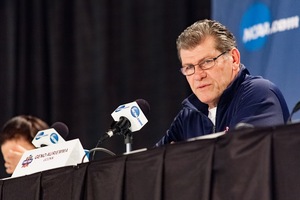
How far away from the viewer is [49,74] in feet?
16.1

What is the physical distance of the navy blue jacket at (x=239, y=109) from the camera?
7.97 feet

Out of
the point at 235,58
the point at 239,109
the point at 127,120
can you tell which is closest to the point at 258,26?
the point at 235,58

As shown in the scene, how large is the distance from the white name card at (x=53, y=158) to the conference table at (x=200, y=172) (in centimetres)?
14

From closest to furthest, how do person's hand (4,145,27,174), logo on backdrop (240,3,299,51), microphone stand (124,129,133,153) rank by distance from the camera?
microphone stand (124,129,133,153) < logo on backdrop (240,3,299,51) < person's hand (4,145,27,174)

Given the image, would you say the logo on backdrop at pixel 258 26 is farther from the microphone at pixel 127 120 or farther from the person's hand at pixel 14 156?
the person's hand at pixel 14 156

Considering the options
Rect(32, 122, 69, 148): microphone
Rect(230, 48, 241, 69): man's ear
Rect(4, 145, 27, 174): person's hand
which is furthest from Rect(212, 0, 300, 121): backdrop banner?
Rect(4, 145, 27, 174): person's hand

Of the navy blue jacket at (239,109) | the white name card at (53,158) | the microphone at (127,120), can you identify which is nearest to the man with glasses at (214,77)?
the navy blue jacket at (239,109)

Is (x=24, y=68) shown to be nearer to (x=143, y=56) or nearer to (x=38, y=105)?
(x=38, y=105)

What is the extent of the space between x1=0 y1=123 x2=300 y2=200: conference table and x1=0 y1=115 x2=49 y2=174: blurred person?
1.48m

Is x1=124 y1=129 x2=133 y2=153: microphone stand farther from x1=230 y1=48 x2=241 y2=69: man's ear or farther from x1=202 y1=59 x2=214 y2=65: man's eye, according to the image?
x1=230 y1=48 x2=241 y2=69: man's ear

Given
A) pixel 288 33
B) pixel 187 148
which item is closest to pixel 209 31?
pixel 288 33

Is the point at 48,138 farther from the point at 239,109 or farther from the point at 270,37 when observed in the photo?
the point at 270,37

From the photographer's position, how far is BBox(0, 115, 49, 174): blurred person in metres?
3.72

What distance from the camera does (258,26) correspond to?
3.39 m
